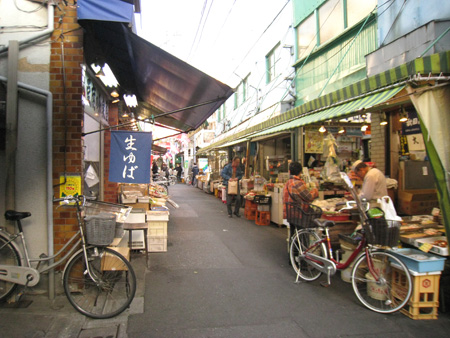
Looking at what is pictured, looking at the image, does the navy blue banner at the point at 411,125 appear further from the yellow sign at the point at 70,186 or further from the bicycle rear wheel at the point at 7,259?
the bicycle rear wheel at the point at 7,259

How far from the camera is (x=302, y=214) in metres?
5.10

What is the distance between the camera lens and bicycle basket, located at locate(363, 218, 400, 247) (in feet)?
13.0

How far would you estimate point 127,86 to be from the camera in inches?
280

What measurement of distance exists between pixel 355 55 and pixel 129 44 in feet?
22.0

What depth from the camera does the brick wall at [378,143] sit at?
299 inches

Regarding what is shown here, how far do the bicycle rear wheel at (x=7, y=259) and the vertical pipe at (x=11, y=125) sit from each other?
0.47 meters

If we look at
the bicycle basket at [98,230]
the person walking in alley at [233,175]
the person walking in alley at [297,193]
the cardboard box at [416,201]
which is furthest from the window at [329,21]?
the bicycle basket at [98,230]

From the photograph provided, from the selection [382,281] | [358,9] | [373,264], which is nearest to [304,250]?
[373,264]

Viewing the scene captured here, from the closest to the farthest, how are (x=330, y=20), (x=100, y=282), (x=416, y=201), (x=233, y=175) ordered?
1. (x=100, y=282)
2. (x=416, y=201)
3. (x=330, y=20)
4. (x=233, y=175)

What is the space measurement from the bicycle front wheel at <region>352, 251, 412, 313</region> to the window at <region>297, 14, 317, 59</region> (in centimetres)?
868

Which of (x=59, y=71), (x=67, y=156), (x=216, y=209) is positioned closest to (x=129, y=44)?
(x=59, y=71)

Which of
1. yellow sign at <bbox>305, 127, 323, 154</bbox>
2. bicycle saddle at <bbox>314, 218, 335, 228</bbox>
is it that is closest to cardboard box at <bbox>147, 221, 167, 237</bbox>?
bicycle saddle at <bbox>314, 218, 335, 228</bbox>

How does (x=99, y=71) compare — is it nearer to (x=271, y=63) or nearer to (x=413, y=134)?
(x=413, y=134)

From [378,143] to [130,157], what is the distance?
5752mm
